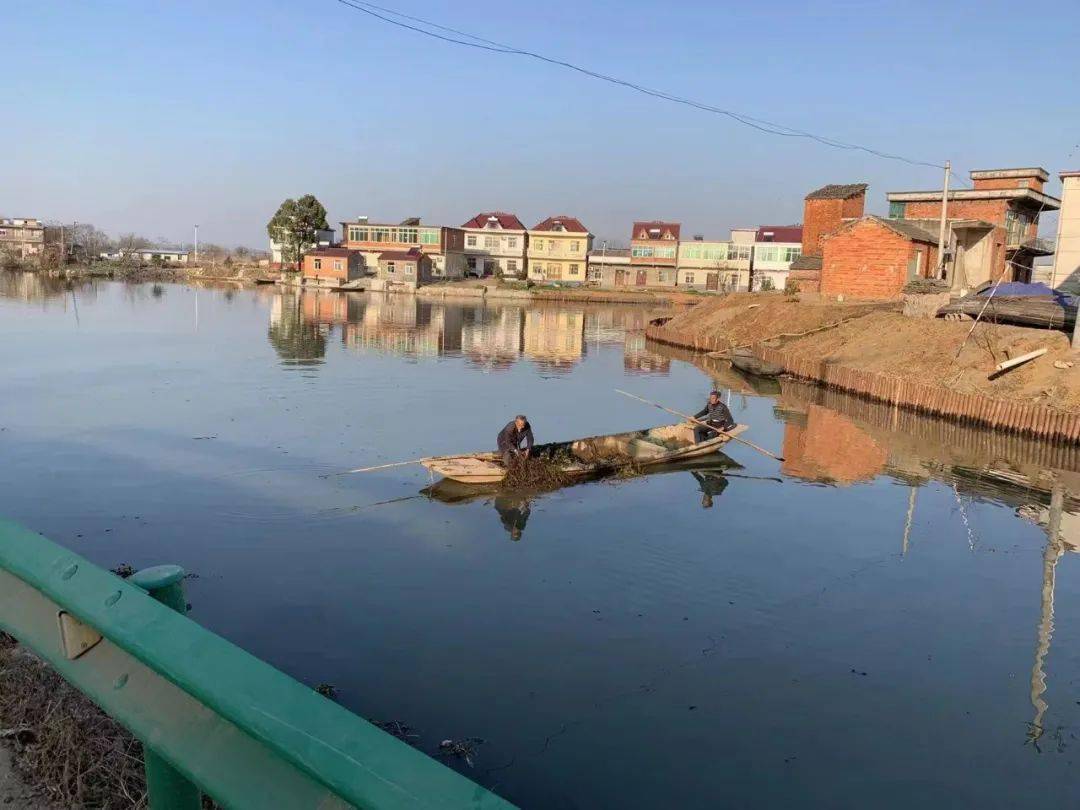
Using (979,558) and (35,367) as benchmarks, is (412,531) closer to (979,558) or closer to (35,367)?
(979,558)

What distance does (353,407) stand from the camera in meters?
27.3

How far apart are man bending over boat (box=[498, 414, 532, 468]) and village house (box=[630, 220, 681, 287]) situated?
275ft

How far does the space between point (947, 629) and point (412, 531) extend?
9.19 metres

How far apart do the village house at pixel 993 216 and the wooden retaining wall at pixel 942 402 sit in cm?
1631

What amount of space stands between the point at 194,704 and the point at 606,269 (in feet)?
337

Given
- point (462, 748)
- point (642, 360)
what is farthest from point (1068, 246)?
point (462, 748)

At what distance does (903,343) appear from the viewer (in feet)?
115

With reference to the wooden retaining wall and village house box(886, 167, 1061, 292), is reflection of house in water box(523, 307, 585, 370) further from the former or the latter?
village house box(886, 167, 1061, 292)

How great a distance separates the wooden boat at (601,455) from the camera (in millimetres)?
17719

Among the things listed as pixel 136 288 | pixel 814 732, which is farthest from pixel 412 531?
pixel 136 288

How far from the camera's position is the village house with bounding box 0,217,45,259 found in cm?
12838

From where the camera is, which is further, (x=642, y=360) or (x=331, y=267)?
(x=331, y=267)

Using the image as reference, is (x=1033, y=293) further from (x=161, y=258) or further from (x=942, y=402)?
(x=161, y=258)

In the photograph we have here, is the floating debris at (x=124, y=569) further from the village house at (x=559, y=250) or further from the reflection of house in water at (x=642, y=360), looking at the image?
the village house at (x=559, y=250)
